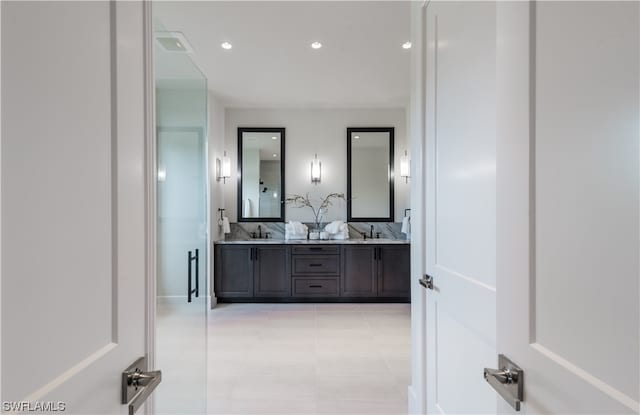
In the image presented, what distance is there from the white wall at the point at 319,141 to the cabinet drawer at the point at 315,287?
101 cm

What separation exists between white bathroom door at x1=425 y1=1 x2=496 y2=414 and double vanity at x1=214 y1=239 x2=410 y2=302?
2610 millimetres

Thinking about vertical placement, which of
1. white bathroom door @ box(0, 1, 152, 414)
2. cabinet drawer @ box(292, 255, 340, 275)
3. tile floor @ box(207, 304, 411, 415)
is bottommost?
tile floor @ box(207, 304, 411, 415)

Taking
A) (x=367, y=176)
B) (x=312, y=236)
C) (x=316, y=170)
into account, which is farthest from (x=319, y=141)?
(x=312, y=236)

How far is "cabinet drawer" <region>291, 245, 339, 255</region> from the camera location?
4.37 meters

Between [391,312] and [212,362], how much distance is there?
2219 millimetres

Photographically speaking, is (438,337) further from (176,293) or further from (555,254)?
(176,293)

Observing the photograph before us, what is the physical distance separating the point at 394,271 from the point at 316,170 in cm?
182

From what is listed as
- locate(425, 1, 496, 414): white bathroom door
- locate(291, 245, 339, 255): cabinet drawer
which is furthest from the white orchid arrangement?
locate(425, 1, 496, 414): white bathroom door

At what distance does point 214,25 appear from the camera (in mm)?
2646

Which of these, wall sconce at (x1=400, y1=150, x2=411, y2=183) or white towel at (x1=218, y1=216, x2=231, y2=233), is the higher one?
wall sconce at (x1=400, y1=150, x2=411, y2=183)

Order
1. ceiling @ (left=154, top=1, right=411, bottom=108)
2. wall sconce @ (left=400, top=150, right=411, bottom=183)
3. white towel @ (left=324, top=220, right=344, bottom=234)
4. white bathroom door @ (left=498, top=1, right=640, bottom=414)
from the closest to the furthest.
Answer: white bathroom door @ (left=498, top=1, right=640, bottom=414), ceiling @ (left=154, top=1, right=411, bottom=108), white towel @ (left=324, top=220, right=344, bottom=234), wall sconce @ (left=400, top=150, right=411, bottom=183)

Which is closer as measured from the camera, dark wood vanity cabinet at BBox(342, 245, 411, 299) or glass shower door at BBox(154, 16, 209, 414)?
glass shower door at BBox(154, 16, 209, 414)

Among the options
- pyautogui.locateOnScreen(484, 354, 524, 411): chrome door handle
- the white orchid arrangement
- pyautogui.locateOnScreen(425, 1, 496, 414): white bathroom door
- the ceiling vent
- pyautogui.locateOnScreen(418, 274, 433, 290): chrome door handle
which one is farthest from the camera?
the white orchid arrangement

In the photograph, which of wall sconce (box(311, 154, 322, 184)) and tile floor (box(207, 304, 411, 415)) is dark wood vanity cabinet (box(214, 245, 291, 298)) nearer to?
tile floor (box(207, 304, 411, 415))
